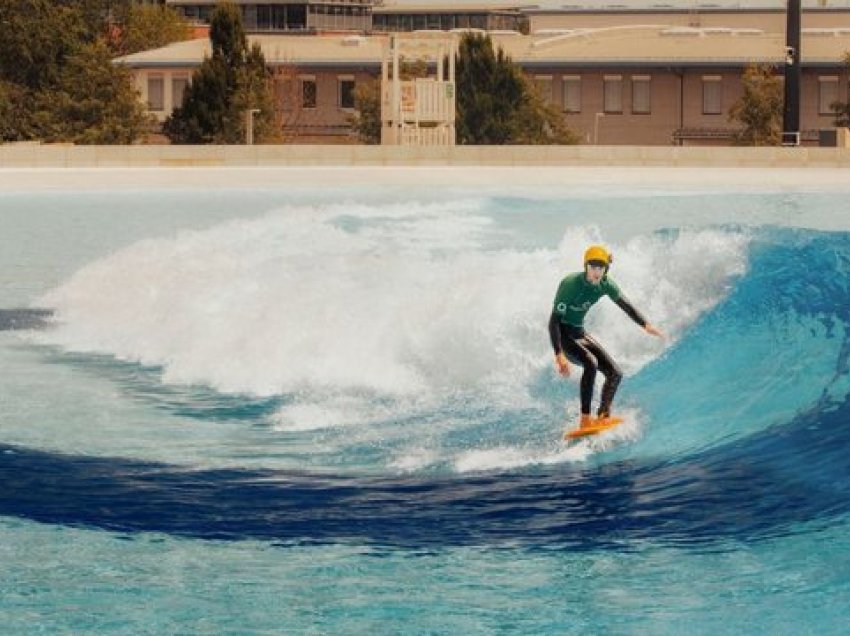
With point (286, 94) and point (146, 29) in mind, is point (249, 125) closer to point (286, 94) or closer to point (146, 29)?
point (286, 94)

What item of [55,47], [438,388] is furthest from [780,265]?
[55,47]

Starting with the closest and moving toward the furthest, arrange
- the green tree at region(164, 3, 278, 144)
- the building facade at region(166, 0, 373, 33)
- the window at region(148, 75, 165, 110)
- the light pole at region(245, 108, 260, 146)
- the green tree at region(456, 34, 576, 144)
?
the light pole at region(245, 108, 260, 146) < the green tree at region(164, 3, 278, 144) < the green tree at region(456, 34, 576, 144) < the window at region(148, 75, 165, 110) < the building facade at region(166, 0, 373, 33)

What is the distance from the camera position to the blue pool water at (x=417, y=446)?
11.5 meters

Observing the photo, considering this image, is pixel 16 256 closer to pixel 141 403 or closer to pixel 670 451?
pixel 141 403

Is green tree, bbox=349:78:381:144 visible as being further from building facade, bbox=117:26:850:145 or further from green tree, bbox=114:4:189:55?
green tree, bbox=114:4:189:55

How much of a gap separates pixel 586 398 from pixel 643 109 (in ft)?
179

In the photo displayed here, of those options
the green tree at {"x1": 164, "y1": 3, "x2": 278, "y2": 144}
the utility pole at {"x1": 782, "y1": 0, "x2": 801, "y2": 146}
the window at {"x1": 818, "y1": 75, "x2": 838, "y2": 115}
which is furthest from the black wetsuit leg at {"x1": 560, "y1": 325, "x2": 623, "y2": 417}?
the window at {"x1": 818, "y1": 75, "x2": 838, "y2": 115}

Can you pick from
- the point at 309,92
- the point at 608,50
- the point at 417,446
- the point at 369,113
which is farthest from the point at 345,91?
the point at 417,446

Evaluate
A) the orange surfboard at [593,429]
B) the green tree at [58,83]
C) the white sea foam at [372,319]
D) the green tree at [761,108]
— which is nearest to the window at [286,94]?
the green tree at [58,83]

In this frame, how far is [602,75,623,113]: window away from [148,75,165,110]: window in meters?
15.4

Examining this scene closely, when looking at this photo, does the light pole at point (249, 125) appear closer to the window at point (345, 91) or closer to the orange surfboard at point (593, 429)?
the window at point (345, 91)

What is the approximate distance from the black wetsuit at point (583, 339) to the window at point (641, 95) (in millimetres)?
53907

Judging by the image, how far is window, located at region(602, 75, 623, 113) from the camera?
6906 centimetres

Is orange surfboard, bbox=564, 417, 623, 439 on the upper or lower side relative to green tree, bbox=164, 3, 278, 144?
lower
